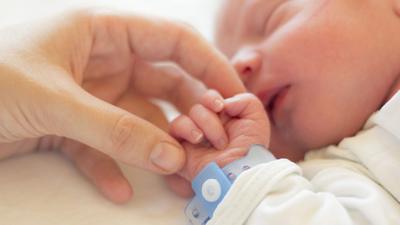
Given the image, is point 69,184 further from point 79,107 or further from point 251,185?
point 251,185

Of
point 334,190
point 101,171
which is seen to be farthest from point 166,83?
point 334,190

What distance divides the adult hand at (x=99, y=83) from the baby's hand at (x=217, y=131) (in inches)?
1.7

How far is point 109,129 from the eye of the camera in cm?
64

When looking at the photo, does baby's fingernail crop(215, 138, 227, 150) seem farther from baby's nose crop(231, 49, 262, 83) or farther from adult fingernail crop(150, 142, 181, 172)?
baby's nose crop(231, 49, 262, 83)

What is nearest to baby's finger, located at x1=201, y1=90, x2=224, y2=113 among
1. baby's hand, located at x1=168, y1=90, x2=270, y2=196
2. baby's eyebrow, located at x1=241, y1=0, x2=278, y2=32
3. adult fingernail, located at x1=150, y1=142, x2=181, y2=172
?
baby's hand, located at x1=168, y1=90, x2=270, y2=196

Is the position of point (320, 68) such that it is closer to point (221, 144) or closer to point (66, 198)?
point (221, 144)

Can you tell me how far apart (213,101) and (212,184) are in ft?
0.46

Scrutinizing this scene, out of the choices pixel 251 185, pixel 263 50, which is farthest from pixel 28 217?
pixel 263 50

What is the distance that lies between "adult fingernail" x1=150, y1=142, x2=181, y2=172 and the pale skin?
5 centimetres

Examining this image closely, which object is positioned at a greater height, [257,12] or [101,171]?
[257,12]

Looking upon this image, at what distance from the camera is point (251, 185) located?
2.17 feet

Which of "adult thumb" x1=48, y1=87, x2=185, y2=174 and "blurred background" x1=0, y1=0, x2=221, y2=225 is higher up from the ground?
"adult thumb" x1=48, y1=87, x2=185, y2=174

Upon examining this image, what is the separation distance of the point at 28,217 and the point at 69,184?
0.08 m

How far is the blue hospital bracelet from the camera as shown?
690 mm
